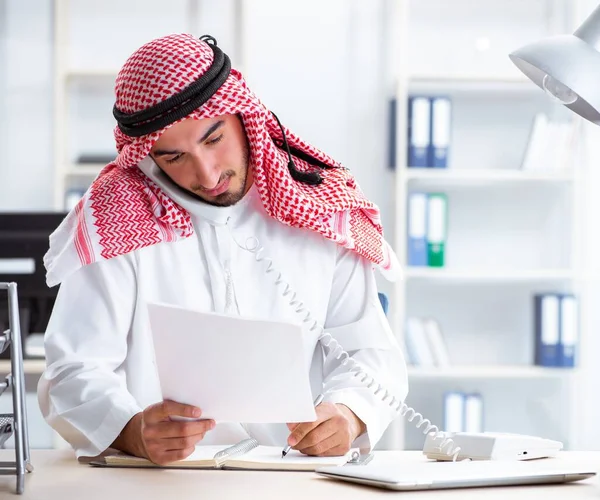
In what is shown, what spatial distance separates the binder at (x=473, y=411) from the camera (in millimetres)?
4320

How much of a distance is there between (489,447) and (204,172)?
0.77 metres

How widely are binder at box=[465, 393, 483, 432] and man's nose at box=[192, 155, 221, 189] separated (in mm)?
2749

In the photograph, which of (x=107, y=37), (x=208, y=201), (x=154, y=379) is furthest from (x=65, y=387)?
(x=107, y=37)

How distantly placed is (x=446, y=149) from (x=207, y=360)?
10.5 feet

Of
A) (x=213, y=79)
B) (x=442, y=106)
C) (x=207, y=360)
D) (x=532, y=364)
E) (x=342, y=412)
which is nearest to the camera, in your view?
(x=207, y=360)

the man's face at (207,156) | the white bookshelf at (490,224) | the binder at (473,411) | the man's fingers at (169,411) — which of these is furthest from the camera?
the white bookshelf at (490,224)

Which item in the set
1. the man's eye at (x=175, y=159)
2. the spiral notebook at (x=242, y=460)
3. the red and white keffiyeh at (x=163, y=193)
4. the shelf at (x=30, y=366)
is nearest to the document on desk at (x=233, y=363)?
the spiral notebook at (x=242, y=460)

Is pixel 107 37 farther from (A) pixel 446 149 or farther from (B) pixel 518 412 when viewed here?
(B) pixel 518 412

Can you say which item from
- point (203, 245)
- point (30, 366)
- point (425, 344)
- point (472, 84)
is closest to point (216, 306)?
point (203, 245)

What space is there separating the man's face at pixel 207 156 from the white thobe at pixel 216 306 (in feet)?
0.10

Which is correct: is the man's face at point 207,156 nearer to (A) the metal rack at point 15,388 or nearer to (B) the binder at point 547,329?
(A) the metal rack at point 15,388

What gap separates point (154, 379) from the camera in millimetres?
1925

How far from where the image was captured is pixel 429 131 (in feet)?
14.1

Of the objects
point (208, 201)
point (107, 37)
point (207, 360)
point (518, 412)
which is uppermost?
point (107, 37)
